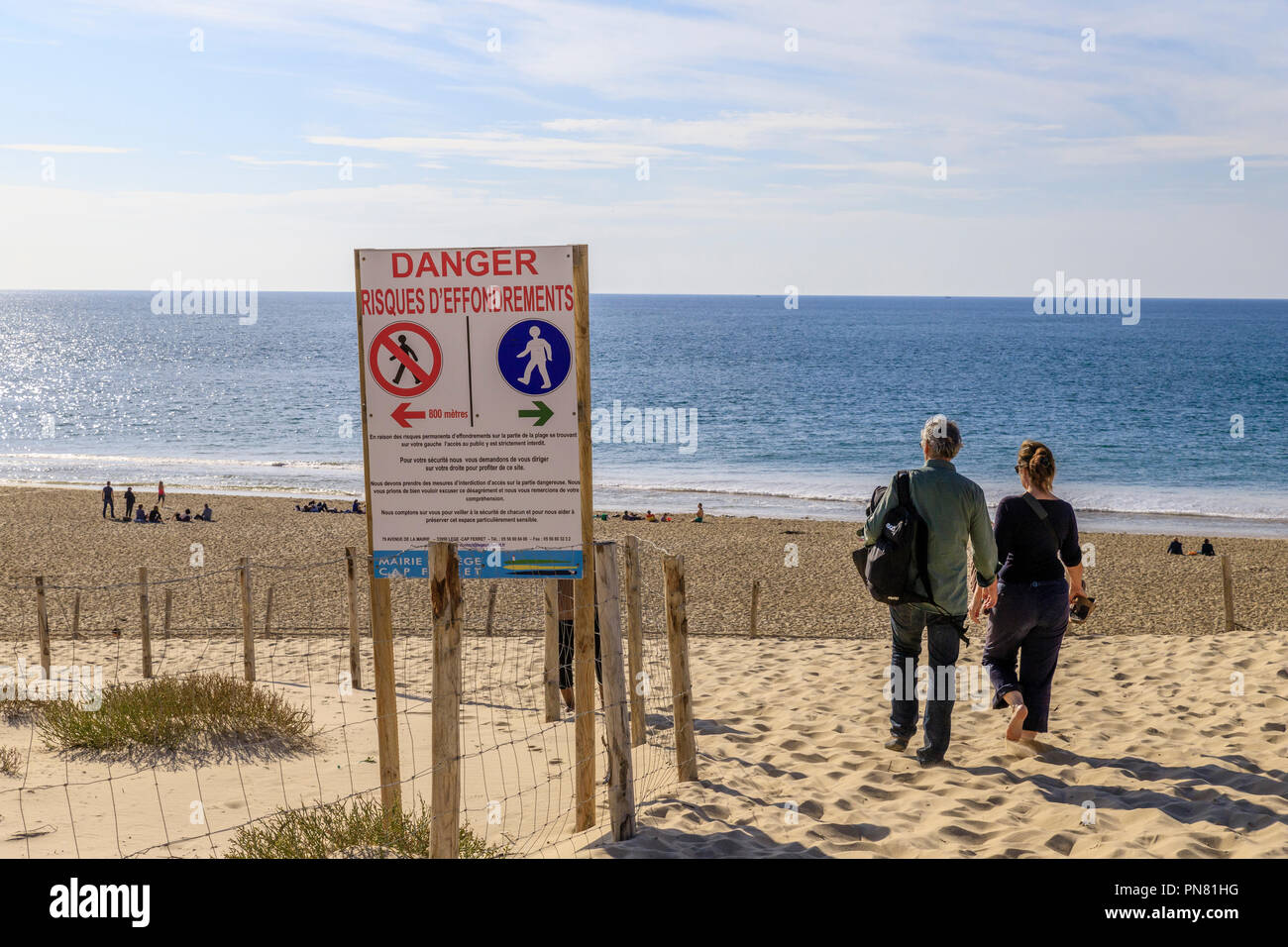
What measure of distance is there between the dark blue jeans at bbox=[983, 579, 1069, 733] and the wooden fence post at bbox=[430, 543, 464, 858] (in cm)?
317

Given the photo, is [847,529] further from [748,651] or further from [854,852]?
[854,852]

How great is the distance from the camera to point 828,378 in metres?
85.5

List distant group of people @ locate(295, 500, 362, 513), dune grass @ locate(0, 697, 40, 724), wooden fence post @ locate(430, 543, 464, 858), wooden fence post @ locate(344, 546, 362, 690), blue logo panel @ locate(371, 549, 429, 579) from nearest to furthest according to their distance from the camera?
wooden fence post @ locate(430, 543, 464, 858) < blue logo panel @ locate(371, 549, 429, 579) < dune grass @ locate(0, 697, 40, 724) < wooden fence post @ locate(344, 546, 362, 690) < distant group of people @ locate(295, 500, 362, 513)

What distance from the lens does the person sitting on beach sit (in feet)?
18.9

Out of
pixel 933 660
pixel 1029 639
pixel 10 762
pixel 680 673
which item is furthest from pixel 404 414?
pixel 10 762

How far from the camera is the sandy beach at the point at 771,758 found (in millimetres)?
4980

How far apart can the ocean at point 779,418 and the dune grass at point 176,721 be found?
78.1 ft

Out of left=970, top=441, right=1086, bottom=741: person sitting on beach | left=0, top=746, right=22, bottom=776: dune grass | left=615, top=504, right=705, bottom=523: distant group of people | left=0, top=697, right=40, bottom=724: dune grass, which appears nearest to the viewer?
left=970, top=441, right=1086, bottom=741: person sitting on beach

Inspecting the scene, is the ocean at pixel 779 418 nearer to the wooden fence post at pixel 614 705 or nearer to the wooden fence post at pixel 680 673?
the wooden fence post at pixel 680 673

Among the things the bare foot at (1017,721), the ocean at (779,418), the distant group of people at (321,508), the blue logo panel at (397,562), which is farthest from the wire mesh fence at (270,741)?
the ocean at (779,418)

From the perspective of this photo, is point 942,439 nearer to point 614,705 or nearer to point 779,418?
point 614,705

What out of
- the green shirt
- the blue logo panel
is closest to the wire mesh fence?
the blue logo panel

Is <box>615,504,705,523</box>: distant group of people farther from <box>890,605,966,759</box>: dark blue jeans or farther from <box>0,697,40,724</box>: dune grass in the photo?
<box>890,605,966,759</box>: dark blue jeans

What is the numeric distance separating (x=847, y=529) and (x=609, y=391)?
53356 millimetres
